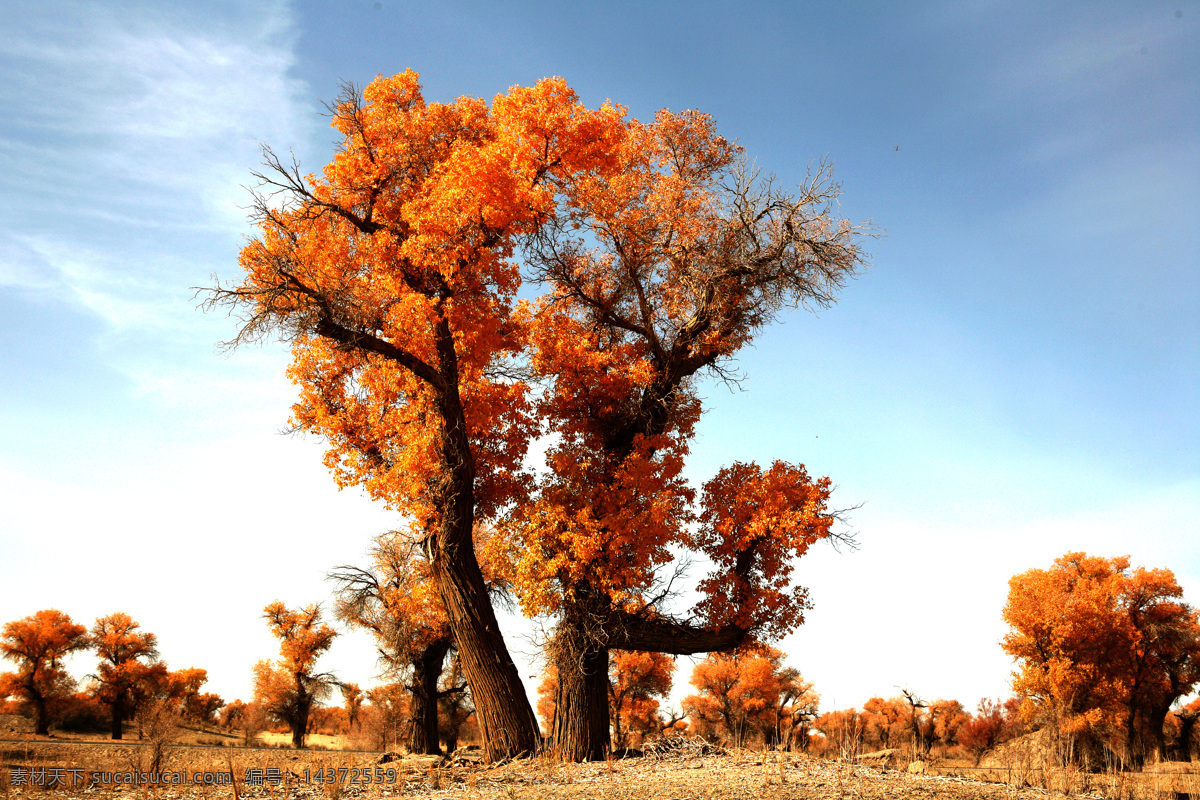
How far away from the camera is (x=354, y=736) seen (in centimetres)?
4303

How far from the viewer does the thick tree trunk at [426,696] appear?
25.3 meters

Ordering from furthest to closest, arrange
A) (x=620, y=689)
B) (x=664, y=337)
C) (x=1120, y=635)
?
(x=620, y=689)
(x=1120, y=635)
(x=664, y=337)

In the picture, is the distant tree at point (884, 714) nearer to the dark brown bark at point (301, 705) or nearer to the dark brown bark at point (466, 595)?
the dark brown bark at point (301, 705)

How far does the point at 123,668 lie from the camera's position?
146 feet

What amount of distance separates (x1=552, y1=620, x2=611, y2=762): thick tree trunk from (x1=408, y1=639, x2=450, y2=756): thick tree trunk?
42.8 feet

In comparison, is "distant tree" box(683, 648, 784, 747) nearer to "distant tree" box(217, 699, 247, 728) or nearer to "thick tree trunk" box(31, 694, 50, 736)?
"distant tree" box(217, 699, 247, 728)

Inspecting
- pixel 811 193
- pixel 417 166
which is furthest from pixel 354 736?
pixel 811 193

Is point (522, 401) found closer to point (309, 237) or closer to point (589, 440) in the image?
point (589, 440)

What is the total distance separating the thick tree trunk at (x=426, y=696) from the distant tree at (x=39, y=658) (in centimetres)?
2946

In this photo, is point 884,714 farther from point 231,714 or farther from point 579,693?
point 579,693

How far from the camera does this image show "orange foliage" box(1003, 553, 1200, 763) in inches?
1299

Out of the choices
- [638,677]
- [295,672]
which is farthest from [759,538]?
[295,672]

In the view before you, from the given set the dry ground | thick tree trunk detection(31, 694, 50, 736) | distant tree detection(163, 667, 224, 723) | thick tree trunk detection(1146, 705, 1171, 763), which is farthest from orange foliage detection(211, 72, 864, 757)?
distant tree detection(163, 667, 224, 723)

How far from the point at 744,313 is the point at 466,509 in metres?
7.25
